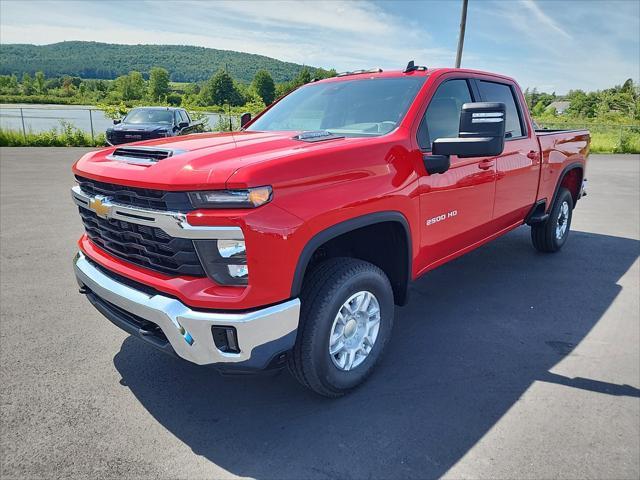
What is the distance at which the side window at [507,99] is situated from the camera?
4.12 m

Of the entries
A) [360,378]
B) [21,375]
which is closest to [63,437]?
[21,375]

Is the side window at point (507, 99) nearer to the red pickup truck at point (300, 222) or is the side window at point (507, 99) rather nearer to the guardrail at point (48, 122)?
the red pickup truck at point (300, 222)

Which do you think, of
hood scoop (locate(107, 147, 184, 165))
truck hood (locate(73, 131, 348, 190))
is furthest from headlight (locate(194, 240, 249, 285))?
hood scoop (locate(107, 147, 184, 165))

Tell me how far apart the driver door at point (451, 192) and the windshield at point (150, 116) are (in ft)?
39.8

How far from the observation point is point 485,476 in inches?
86.8

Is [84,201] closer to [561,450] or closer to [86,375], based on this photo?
[86,375]

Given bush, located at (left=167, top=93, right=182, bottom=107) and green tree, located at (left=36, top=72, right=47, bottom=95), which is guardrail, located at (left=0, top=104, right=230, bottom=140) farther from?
green tree, located at (left=36, top=72, right=47, bottom=95)

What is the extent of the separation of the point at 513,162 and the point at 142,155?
315 cm

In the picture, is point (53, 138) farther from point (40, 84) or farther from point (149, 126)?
point (40, 84)

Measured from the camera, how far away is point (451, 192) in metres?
3.34

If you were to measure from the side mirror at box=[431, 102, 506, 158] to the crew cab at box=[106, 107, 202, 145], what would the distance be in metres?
10.9

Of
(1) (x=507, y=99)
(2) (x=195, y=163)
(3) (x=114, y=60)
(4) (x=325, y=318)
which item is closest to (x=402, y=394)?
(4) (x=325, y=318)

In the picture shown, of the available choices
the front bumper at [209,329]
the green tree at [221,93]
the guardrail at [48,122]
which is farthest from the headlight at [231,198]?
the green tree at [221,93]

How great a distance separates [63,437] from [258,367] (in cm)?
116
